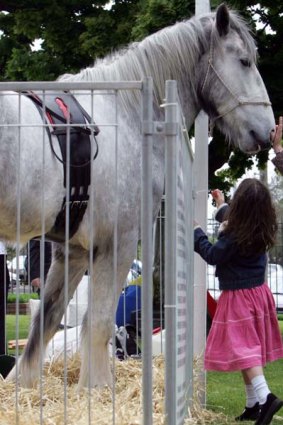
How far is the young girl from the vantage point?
18.3 ft

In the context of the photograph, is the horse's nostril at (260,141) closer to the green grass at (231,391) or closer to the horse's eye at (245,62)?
the horse's eye at (245,62)

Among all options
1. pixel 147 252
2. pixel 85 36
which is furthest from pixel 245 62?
pixel 85 36

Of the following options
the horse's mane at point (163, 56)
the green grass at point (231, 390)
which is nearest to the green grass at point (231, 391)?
the green grass at point (231, 390)

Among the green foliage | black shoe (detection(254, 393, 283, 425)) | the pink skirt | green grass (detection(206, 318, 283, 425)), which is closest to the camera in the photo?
black shoe (detection(254, 393, 283, 425))

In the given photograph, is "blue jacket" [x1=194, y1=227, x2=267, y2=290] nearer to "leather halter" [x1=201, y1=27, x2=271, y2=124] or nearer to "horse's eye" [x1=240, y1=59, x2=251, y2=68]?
"leather halter" [x1=201, y1=27, x2=271, y2=124]

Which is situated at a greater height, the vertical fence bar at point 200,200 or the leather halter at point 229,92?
the leather halter at point 229,92

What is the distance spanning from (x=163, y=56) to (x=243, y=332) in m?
1.69

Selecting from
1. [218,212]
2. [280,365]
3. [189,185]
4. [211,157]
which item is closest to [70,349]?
[218,212]

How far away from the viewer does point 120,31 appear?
13.9 metres

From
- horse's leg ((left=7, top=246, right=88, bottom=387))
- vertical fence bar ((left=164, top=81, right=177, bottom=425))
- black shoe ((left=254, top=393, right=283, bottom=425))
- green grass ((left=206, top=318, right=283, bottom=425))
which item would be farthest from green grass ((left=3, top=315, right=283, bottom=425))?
vertical fence bar ((left=164, top=81, right=177, bottom=425))

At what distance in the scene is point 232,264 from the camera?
5.72 meters

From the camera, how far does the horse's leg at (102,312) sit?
5.12 m

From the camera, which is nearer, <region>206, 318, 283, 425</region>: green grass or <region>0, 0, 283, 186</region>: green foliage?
<region>206, 318, 283, 425</region>: green grass

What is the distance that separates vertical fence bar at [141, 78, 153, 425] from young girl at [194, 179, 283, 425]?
5.93 feet
